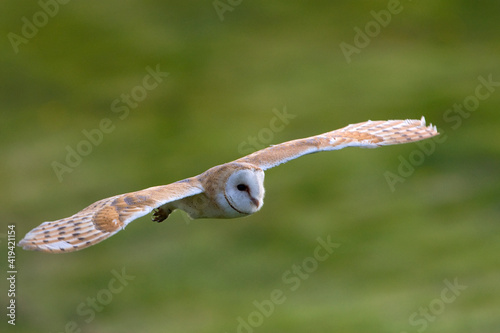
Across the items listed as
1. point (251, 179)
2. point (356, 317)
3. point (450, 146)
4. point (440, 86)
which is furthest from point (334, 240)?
point (251, 179)

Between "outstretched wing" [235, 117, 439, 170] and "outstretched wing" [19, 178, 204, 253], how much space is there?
1.29 metres

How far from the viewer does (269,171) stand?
22.9 metres

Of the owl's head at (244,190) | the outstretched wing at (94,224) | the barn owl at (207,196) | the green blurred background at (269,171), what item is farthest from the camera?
the green blurred background at (269,171)

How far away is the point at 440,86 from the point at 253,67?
474cm

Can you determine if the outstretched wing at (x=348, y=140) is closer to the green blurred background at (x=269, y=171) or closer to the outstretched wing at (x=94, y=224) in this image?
the outstretched wing at (x=94, y=224)

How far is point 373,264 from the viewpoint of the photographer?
22438 mm

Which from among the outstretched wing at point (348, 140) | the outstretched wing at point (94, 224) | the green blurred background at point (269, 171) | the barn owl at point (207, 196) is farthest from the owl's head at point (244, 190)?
the green blurred background at point (269, 171)

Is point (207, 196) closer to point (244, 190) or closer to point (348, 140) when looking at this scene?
point (244, 190)

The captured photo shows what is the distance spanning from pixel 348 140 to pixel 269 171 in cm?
1288

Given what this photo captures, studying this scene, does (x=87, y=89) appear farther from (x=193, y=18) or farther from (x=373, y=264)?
(x=373, y=264)

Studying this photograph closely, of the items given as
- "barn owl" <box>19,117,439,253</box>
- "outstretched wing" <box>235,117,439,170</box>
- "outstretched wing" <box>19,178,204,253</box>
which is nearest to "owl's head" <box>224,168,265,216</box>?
"barn owl" <box>19,117,439,253</box>

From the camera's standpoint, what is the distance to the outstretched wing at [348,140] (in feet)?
31.5

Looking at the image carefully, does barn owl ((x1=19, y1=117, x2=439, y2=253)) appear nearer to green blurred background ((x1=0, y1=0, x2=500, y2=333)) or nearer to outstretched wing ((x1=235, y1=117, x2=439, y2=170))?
outstretched wing ((x1=235, y1=117, x2=439, y2=170))

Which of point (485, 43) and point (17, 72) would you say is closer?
point (17, 72)
